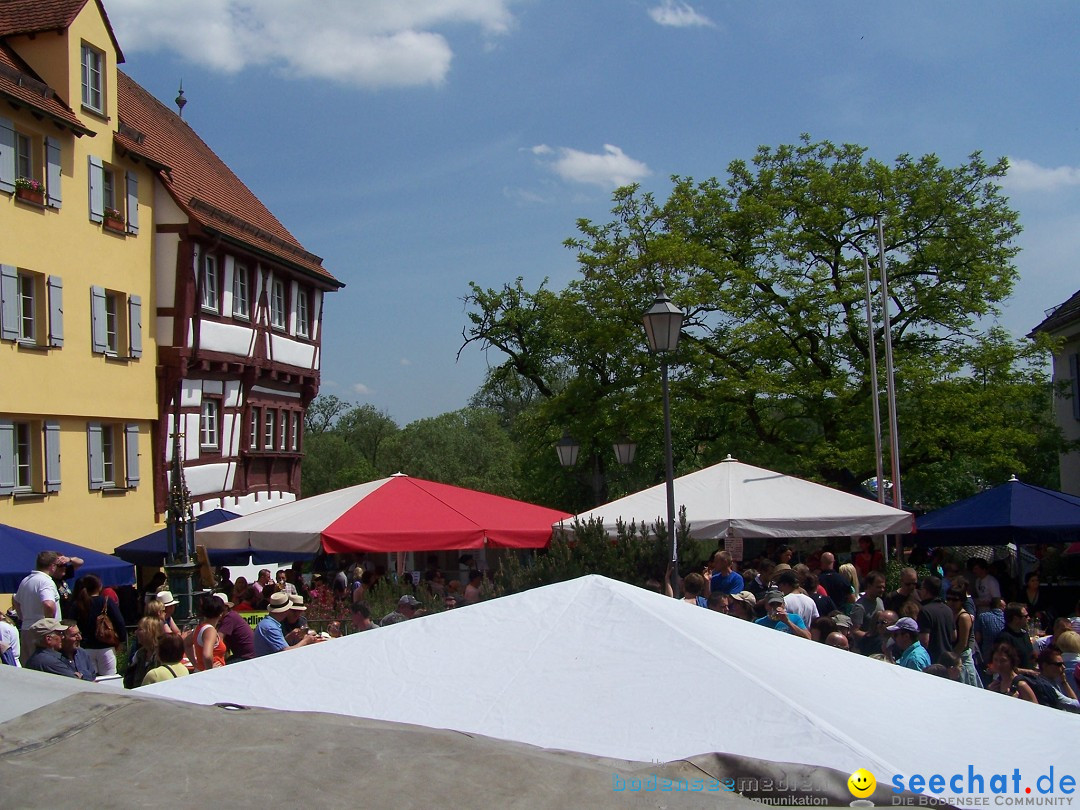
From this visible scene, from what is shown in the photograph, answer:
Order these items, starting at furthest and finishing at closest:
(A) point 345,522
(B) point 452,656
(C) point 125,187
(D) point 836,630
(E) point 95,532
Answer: (C) point 125,187 → (E) point 95,532 → (A) point 345,522 → (D) point 836,630 → (B) point 452,656

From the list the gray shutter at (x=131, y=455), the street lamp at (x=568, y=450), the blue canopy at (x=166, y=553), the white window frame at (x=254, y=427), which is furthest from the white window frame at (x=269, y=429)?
the street lamp at (x=568, y=450)

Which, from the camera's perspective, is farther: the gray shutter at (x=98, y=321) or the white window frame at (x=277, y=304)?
the white window frame at (x=277, y=304)

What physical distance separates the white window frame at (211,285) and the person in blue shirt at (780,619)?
680 inches

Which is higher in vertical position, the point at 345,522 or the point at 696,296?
the point at 696,296

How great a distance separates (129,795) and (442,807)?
0.76 meters

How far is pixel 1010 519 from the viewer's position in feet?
47.7

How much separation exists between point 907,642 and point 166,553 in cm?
1246

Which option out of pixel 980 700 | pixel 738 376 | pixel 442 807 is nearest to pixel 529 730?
pixel 442 807

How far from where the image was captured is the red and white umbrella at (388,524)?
1348 centimetres

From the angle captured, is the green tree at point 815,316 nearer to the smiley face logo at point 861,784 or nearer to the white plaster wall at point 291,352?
the white plaster wall at point 291,352

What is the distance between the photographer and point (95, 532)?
66.8ft

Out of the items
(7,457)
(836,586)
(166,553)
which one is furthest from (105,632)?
(7,457)

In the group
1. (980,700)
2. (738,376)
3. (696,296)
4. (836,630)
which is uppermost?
(696,296)

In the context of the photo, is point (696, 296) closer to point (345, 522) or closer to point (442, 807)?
point (345, 522)
